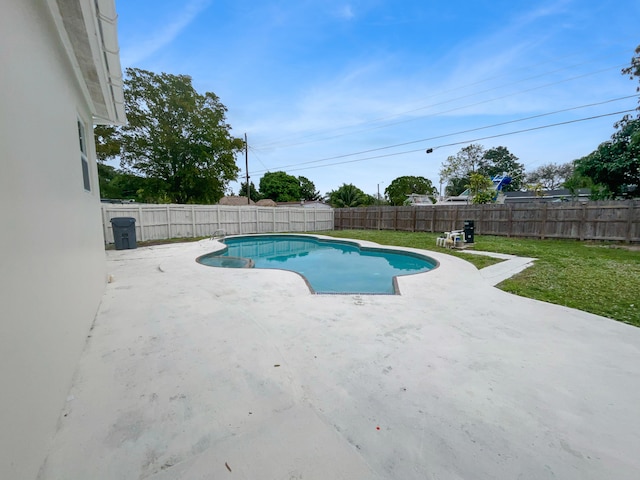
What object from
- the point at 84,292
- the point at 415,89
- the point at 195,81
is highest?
the point at 195,81

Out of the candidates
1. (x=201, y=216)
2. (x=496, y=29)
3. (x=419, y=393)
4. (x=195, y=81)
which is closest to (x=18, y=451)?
(x=419, y=393)

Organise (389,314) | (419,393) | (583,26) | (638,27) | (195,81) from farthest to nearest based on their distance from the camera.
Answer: (195,81) → (583,26) → (638,27) → (389,314) → (419,393)

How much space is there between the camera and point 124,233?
966cm

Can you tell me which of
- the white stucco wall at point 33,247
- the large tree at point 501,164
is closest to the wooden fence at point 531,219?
the white stucco wall at point 33,247

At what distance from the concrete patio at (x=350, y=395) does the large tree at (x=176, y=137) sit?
16.0 m

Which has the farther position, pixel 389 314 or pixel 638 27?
pixel 638 27

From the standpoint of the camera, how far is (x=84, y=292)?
2.97 metres

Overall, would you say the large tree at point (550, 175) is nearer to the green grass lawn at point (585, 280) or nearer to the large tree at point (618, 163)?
the large tree at point (618, 163)

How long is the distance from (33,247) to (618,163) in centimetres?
1826

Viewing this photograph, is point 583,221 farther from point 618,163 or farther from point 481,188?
point 481,188

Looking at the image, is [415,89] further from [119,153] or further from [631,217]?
[119,153]

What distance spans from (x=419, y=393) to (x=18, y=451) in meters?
2.20

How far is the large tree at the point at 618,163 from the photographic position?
11.8 metres

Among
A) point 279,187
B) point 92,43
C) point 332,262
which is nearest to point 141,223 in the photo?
point 332,262
